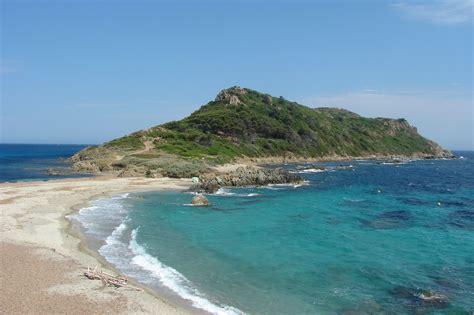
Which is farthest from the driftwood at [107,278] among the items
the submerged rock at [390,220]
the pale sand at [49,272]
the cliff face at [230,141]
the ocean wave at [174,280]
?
the cliff face at [230,141]

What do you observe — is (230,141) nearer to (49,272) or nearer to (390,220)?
(390,220)

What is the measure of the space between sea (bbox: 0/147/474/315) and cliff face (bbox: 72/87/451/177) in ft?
124

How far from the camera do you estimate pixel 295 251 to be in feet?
101

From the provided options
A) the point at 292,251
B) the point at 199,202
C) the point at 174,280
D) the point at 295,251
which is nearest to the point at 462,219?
the point at 295,251

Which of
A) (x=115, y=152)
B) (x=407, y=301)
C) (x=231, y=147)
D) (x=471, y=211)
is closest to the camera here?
(x=407, y=301)

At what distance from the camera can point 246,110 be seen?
543 ft

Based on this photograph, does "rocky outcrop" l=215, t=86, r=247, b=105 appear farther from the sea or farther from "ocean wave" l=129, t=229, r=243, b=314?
"ocean wave" l=129, t=229, r=243, b=314

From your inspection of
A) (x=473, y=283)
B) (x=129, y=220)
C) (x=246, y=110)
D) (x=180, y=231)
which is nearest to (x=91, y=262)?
(x=180, y=231)

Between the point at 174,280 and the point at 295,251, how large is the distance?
34.0 feet

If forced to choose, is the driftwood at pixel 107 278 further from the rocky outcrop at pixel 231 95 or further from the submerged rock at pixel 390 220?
the rocky outcrop at pixel 231 95

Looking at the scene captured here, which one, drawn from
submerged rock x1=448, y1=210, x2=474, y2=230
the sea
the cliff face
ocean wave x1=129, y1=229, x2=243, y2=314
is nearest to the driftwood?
the sea

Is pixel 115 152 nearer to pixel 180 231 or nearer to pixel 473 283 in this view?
pixel 180 231

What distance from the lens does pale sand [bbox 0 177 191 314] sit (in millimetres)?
18641

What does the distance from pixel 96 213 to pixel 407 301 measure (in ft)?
102
